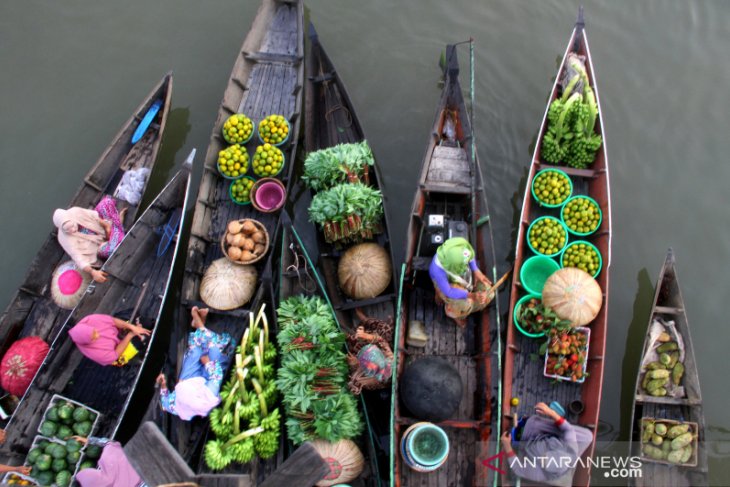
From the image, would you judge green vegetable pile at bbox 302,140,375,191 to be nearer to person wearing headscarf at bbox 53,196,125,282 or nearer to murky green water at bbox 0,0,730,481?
murky green water at bbox 0,0,730,481

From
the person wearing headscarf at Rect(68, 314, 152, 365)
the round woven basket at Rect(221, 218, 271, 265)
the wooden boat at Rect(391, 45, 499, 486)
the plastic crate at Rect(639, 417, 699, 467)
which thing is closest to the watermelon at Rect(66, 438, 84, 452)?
the person wearing headscarf at Rect(68, 314, 152, 365)

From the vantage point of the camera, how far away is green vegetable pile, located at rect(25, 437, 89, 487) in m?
5.80

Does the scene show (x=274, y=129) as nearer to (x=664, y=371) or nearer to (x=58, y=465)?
(x=58, y=465)

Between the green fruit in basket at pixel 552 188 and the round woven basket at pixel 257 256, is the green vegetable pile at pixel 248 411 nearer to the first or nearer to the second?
the round woven basket at pixel 257 256

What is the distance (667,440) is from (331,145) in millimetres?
6627

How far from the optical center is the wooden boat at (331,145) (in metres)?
6.74

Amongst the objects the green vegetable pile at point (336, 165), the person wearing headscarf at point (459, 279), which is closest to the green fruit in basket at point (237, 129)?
the green vegetable pile at point (336, 165)

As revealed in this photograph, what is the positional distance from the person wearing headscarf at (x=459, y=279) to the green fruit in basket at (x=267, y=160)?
122 inches

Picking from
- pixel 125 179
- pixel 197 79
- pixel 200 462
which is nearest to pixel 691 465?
pixel 200 462

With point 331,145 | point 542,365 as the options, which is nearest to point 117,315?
point 331,145

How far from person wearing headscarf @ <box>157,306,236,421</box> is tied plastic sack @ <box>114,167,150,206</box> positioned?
7.89 feet

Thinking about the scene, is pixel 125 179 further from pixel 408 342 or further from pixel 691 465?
pixel 691 465

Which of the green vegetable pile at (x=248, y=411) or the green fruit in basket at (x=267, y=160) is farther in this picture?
the green fruit in basket at (x=267, y=160)

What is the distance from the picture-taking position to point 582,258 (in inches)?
257
